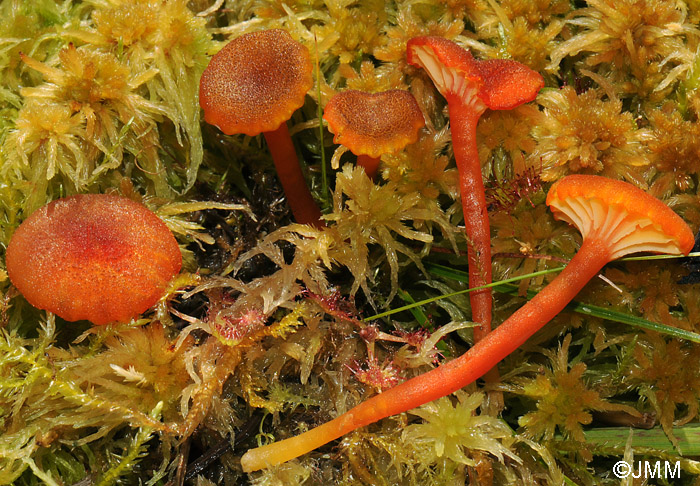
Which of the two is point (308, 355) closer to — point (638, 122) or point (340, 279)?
point (340, 279)

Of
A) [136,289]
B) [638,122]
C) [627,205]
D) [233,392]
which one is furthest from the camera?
[638,122]

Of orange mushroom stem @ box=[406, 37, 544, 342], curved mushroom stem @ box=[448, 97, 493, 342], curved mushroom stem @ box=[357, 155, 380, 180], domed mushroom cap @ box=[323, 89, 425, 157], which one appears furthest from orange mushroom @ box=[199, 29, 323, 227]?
curved mushroom stem @ box=[448, 97, 493, 342]

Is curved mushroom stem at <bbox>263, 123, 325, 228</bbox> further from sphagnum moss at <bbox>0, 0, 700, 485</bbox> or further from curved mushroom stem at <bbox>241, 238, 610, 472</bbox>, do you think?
curved mushroom stem at <bbox>241, 238, 610, 472</bbox>

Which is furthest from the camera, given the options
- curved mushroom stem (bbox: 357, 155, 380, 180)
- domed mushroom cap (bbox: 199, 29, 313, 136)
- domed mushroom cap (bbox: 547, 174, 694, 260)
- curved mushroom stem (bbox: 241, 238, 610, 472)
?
curved mushroom stem (bbox: 357, 155, 380, 180)

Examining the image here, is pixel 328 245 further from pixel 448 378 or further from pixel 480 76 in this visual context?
pixel 480 76

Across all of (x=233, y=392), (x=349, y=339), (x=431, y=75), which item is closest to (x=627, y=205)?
(x=431, y=75)

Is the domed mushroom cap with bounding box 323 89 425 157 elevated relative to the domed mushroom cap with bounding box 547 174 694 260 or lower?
elevated

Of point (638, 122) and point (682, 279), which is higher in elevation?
point (638, 122)
